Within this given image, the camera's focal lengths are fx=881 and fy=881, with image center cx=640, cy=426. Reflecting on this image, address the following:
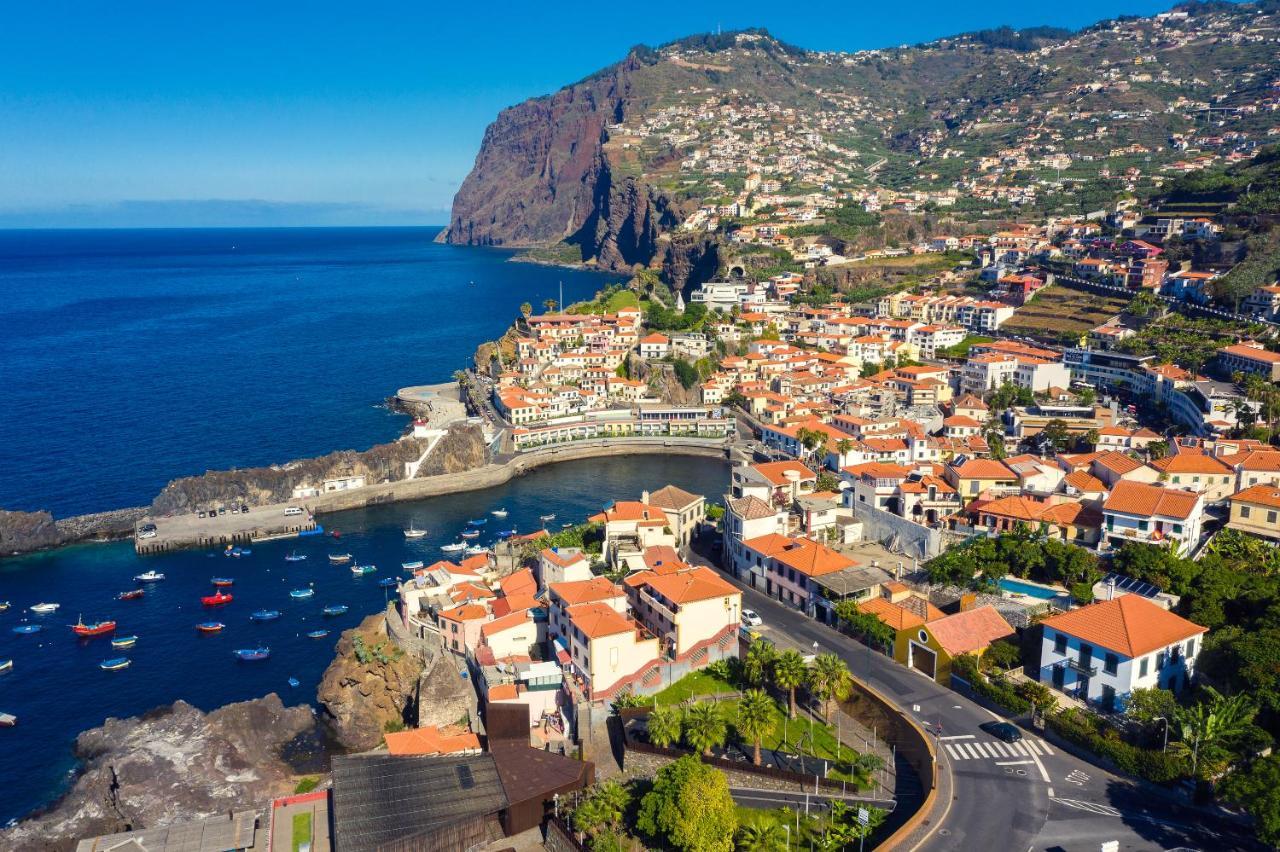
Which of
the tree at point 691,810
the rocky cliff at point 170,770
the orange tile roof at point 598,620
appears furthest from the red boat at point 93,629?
the tree at point 691,810

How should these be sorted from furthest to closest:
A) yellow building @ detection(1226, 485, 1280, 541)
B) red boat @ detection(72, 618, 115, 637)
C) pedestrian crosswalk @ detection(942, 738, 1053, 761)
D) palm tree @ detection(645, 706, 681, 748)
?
red boat @ detection(72, 618, 115, 637), yellow building @ detection(1226, 485, 1280, 541), palm tree @ detection(645, 706, 681, 748), pedestrian crosswalk @ detection(942, 738, 1053, 761)

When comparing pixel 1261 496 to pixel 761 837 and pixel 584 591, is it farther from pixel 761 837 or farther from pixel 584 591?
pixel 584 591

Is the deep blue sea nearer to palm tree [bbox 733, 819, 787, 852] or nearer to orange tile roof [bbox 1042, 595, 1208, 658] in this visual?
palm tree [bbox 733, 819, 787, 852]

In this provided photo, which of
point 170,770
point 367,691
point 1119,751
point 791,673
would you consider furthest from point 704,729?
point 170,770

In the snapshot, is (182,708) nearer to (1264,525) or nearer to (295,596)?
(295,596)

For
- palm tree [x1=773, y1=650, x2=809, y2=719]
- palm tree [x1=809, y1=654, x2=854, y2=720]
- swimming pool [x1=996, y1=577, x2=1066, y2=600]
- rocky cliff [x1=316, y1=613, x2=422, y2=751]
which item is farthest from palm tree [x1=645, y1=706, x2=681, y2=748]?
swimming pool [x1=996, y1=577, x2=1066, y2=600]

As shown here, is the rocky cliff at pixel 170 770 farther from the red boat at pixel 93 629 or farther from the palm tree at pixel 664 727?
the palm tree at pixel 664 727
